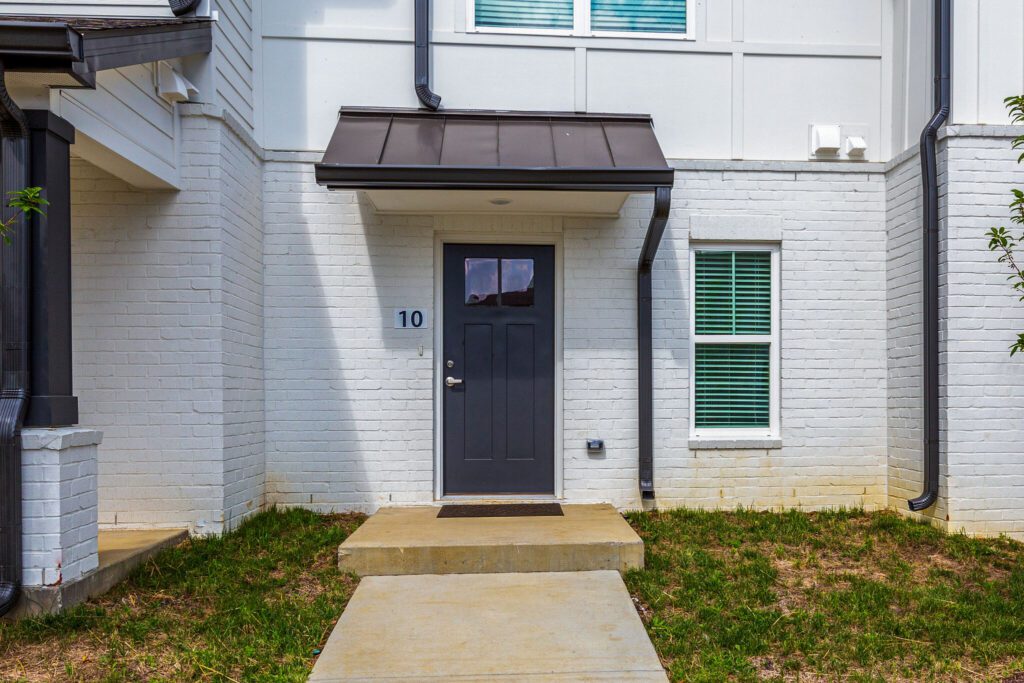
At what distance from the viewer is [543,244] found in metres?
6.43

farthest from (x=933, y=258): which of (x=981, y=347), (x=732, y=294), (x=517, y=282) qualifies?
(x=517, y=282)

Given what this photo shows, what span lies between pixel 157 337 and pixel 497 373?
2.62 m

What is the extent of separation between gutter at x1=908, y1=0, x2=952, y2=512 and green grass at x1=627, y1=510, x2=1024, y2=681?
0.49 meters

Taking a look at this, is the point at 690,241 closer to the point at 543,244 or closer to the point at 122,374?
the point at 543,244

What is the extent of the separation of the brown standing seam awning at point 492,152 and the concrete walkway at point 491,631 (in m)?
2.64

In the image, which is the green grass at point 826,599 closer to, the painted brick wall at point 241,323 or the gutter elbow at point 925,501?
the gutter elbow at point 925,501

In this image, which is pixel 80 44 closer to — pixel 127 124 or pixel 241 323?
pixel 127 124

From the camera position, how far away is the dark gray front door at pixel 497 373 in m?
6.33

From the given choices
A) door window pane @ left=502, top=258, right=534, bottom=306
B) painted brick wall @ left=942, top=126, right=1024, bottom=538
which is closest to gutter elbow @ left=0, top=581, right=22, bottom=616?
door window pane @ left=502, top=258, right=534, bottom=306

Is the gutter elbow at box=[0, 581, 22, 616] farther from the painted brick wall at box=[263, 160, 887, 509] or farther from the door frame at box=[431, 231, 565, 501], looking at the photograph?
the door frame at box=[431, 231, 565, 501]

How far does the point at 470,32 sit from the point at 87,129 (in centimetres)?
323

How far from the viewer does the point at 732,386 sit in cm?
646

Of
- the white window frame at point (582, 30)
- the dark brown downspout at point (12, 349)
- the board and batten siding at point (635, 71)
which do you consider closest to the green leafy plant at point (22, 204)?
the dark brown downspout at point (12, 349)

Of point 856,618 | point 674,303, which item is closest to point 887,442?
point 674,303
